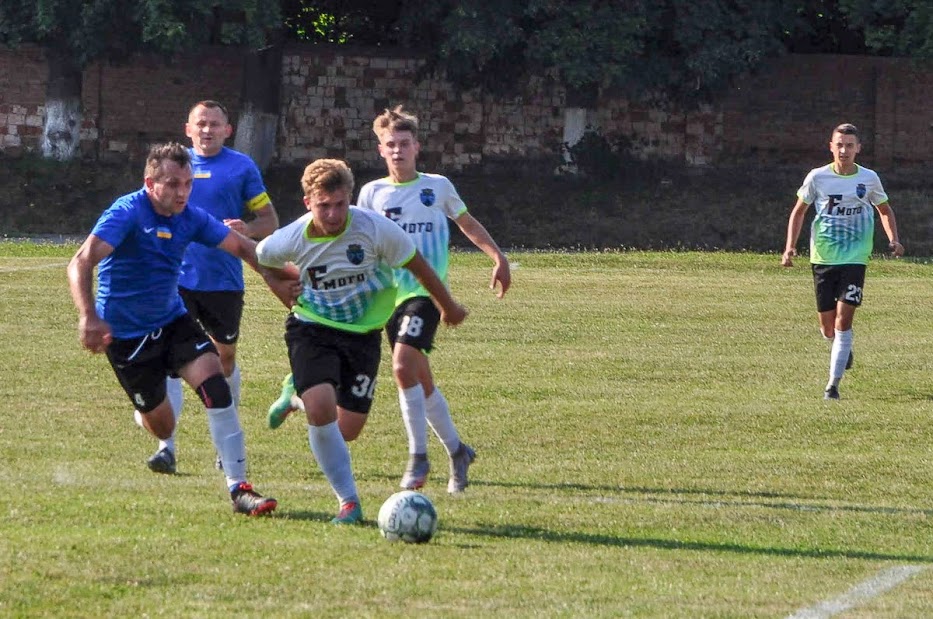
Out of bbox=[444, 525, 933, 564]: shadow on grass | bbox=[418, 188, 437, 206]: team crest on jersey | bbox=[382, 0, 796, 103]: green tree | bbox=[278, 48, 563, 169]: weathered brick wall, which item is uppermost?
bbox=[382, 0, 796, 103]: green tree

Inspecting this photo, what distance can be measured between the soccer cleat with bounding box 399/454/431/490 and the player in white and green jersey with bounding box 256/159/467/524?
2.75ft

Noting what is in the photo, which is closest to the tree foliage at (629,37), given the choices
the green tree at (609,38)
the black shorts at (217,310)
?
the green tree at (609,38)

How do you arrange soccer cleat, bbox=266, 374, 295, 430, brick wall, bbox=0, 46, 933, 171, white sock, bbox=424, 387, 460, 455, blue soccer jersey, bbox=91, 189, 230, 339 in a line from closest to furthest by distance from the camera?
blue soccer jersey, bbox=91, 189, 230, 339
white sock, bbox=424, 387, 460, 455
soccer cleat, bbox=266, 374, 295, 430
brick wall, bbox=0, 46, 933, 171

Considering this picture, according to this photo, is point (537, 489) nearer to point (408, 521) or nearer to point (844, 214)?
point (408, 521)

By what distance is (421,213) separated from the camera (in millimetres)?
9055

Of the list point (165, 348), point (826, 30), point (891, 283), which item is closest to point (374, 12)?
point (826, 30)

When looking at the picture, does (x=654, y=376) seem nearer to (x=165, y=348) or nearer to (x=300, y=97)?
(x=165, y=348)

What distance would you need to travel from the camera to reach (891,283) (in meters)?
24.8

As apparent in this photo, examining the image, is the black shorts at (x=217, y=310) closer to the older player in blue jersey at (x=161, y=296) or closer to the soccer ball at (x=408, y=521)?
the older player in blue jersey at (x=161, y=296)

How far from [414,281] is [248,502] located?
1.88 meters

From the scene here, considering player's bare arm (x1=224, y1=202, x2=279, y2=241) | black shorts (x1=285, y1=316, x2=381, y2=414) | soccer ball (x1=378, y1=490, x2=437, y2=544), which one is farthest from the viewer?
player's bare arm (x1=224, y1=202, x2=279, y2=241)

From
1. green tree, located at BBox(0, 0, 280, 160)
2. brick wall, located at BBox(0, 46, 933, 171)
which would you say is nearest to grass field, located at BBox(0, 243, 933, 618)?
green tree, located at BBox(0, 0, 280, 160)

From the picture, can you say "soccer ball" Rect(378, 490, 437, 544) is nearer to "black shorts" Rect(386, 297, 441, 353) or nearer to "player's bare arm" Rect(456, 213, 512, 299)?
"black shorts" Rect(386, 297, 441, 353)

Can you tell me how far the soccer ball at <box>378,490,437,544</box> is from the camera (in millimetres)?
7090
